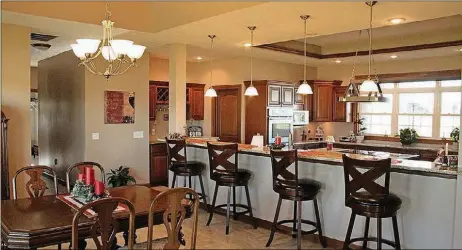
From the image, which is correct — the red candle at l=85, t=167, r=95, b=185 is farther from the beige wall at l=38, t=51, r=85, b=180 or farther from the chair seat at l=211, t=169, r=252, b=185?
the beige wall at l=38, t=51, r=85, b=180

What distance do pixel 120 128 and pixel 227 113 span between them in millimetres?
2043

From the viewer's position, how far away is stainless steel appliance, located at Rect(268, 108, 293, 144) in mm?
6839

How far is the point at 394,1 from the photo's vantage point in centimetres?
350

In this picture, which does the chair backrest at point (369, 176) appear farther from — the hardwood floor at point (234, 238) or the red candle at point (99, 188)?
the red candle at point (99, 188)

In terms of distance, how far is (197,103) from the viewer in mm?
7613

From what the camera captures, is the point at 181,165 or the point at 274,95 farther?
the point at 274,95

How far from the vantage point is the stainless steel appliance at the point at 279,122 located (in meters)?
6.84

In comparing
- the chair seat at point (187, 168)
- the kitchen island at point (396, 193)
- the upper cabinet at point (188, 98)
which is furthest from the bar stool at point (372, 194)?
the upper cabinet at point (188, 98)

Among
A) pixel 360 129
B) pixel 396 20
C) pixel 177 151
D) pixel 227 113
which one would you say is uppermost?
pixel 396 20

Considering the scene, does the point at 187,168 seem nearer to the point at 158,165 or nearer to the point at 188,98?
the point at 158,165

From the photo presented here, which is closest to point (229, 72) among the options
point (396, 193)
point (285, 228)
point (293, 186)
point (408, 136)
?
point (408, 136)

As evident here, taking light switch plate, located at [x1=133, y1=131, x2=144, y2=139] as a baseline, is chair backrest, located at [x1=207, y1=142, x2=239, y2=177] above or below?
below

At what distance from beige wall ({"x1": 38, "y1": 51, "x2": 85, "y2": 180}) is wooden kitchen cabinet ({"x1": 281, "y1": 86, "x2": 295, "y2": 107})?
11.6 ft

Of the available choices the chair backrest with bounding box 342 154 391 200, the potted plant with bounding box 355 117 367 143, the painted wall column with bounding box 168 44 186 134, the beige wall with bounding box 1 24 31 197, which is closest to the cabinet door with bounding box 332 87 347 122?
the potted plant with bounding box 355 117 367 143
